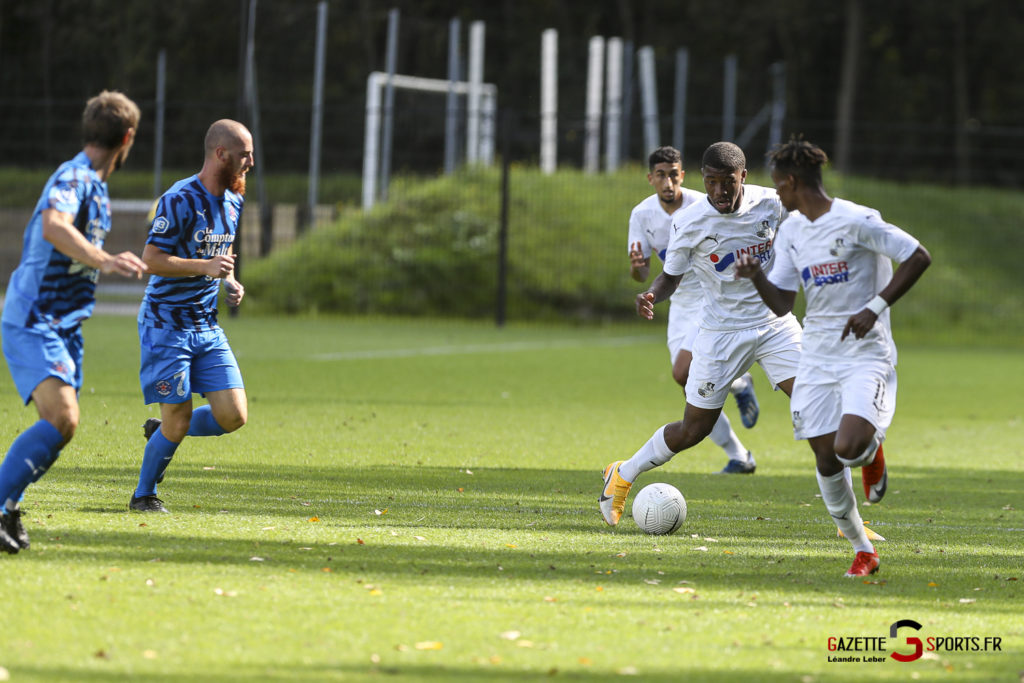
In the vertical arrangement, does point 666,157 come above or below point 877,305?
above

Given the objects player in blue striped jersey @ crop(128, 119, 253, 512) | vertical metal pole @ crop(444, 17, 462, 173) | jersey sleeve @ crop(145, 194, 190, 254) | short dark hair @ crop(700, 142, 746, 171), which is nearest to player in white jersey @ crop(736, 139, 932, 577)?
short dark hair @ crop(700, 142, 746, 171)

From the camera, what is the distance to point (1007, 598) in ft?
18.8

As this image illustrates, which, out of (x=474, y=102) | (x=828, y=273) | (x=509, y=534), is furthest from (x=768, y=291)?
(x=474, y=102)

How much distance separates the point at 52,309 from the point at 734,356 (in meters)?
3.59

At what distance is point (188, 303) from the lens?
6.88 m

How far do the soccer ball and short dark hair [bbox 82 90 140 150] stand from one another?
3136 mm

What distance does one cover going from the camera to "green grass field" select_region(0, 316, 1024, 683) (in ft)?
14.6

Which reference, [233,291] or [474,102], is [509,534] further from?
[474,102]

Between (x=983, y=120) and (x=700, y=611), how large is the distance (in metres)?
46.6

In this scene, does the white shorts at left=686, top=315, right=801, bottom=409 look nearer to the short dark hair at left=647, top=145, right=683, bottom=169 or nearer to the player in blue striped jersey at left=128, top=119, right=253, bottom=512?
the short dark hair at left=647, top=145, right=683, bottom=169

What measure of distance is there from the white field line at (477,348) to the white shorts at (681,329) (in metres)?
8.35

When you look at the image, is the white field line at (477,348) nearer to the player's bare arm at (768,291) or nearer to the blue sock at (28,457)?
the player's bare arm at (768,291)

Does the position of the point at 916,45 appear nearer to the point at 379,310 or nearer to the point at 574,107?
the point at 574,107

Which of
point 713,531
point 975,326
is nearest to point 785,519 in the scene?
point 713,531
